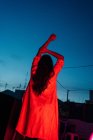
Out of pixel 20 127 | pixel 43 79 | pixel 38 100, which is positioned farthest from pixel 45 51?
pixel 20 127

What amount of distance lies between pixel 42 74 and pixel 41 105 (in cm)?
43

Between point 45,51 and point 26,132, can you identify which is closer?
point 26,132

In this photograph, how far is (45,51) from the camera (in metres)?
3.91

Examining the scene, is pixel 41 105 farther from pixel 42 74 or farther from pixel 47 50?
pixel 47 50

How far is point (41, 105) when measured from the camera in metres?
3.62

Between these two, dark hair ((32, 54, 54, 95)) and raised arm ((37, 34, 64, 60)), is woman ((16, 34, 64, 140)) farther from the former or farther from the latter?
raised arm ((37, 34, 64, 60))

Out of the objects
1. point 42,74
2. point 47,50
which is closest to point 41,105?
point 42,74

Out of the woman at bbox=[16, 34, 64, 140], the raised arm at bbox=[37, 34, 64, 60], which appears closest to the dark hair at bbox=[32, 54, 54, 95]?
the woman at bbox=[16, 34, 64, 140]

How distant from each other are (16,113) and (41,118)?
1.53 m

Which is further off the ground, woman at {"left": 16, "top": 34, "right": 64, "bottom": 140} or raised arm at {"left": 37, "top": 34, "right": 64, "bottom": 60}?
raised arm at {"left": 37, "top": 34, "right": 64, "bottom": 60}

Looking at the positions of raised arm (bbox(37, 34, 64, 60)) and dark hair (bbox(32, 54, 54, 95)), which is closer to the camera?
dark hair (bbox(32, 54, 54, 95))

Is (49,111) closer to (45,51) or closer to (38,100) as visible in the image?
(38,100)

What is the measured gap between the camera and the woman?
3.62m

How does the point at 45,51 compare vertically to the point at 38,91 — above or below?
above
